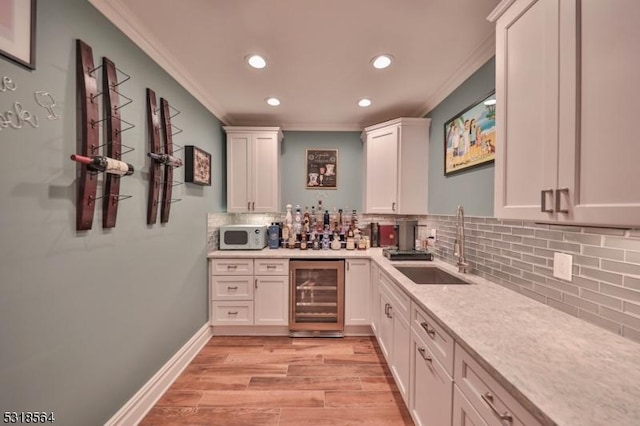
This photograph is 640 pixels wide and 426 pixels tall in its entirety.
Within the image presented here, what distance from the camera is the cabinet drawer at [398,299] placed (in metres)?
1.61

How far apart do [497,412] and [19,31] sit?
2201 millimetres

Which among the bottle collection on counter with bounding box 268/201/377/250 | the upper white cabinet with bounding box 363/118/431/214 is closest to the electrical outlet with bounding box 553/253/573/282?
the upper white cabinet with bounding box 363/118/431/214

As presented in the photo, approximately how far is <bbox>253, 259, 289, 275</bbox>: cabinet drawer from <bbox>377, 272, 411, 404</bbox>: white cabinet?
Answer: 1.02 metres

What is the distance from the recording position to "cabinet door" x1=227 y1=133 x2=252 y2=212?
10.0ft

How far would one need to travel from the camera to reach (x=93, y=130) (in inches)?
49.5

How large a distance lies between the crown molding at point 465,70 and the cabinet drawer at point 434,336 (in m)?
1.79

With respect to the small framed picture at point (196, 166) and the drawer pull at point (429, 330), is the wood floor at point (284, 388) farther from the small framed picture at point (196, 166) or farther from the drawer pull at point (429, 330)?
the small framed picture at point (196, 166)

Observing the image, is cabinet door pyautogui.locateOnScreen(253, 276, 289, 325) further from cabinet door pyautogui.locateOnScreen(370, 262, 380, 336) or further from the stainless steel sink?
the stainless steel sink

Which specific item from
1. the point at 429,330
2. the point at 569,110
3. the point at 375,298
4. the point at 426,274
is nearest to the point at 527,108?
the point at 569,110

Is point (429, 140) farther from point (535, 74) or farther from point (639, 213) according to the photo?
point (639, 213)

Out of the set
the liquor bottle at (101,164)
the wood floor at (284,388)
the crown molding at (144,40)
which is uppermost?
the crown molding at (144,40)

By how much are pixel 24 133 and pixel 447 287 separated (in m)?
2.21

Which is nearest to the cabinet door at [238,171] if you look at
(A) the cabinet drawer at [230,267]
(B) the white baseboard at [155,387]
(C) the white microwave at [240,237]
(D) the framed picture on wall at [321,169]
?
(C) the white microwave at [240,237]

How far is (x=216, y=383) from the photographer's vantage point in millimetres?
2000
